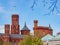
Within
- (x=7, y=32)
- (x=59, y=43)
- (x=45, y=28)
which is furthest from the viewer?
(x=45, y=28)

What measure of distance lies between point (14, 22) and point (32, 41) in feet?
227

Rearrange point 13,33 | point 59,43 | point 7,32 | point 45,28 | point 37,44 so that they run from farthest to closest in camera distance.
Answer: point 45,28 → point 13,33 → point 7,32 → point 59,43 → point 37,44

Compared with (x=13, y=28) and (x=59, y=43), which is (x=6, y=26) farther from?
(x=59, y=43)

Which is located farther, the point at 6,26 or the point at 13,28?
the point at 13,28

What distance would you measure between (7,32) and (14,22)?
56.9 feet

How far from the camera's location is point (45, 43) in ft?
216

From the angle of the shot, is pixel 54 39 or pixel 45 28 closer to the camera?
pixel 54 39

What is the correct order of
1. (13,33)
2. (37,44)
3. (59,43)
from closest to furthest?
1. (37,44)
2. (59,43)
3. (13,33)

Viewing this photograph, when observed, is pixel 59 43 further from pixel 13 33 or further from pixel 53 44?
pixel 13 33

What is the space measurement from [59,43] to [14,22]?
60672 millimetres

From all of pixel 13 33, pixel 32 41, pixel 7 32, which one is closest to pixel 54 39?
pixel 32 41

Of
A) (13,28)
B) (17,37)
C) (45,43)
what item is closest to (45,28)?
(13,28)

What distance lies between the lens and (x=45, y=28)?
423ft

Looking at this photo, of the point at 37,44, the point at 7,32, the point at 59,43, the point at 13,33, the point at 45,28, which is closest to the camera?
the point at 37,44
